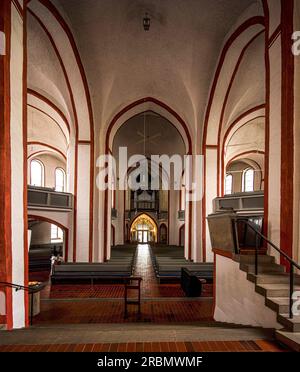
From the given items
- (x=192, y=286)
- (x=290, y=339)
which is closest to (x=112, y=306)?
(x=192, y=286)

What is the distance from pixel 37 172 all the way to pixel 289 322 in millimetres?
20359

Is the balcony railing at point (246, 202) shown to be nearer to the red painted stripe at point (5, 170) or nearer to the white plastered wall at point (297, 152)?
the white plastered wall at point (297, 152)

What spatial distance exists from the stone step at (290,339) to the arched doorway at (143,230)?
24020mm

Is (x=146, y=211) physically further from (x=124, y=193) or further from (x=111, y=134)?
(x=111, y=134)

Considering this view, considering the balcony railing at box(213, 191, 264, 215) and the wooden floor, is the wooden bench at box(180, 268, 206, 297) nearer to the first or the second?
the wooden floor

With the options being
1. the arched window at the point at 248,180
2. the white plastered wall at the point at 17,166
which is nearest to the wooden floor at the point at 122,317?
the white plastered wall at the point at 17,166

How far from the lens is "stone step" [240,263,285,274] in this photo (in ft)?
15.6

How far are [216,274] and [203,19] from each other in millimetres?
7927

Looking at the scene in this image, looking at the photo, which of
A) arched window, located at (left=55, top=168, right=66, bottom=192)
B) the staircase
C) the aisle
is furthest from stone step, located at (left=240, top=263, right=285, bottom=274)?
arched window, located at (left=55, top=168, right=66, bottom=192)

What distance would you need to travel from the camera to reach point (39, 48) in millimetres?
9836

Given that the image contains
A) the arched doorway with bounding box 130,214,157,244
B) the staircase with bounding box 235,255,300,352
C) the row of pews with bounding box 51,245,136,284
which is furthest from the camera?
the arched doorway with bounding box 130,214,157,244

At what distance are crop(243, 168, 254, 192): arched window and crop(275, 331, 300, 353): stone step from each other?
20319mm

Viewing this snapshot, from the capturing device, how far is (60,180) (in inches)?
862
